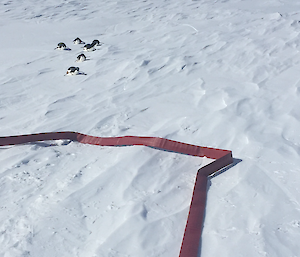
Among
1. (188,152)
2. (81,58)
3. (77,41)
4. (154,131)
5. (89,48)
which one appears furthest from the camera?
(77,41)

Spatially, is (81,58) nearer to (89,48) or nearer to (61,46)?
(89,48)

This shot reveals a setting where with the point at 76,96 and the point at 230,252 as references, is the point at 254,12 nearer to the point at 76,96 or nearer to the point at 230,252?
the point at 76,96

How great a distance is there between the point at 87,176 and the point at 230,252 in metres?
1.08

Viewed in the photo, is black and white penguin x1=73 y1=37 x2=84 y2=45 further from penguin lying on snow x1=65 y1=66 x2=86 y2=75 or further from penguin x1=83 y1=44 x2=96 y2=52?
penguin lying on snow x1=65 y1=66 x2=86 y2=75

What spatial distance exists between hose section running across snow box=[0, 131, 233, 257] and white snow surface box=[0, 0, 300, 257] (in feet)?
0.17

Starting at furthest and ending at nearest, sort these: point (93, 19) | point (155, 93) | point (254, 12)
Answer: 1. point (93, 19)
2. point (254, 12)
3. point (155, 93)

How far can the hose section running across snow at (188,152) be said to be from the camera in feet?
5.99

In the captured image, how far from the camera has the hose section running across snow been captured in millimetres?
1826

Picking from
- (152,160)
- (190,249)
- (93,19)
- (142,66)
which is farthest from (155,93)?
(93,19)

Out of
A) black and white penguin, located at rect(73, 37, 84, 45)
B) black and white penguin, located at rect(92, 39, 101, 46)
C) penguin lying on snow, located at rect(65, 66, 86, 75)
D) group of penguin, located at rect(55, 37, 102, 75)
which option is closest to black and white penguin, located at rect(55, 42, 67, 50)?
group of penguin, located at rect(55, 37, 102, 75)

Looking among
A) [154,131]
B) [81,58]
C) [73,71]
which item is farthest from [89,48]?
[154,131]

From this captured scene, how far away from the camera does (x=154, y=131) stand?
2.99 m

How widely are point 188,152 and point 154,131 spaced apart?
465mm

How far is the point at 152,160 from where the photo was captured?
100 inches
